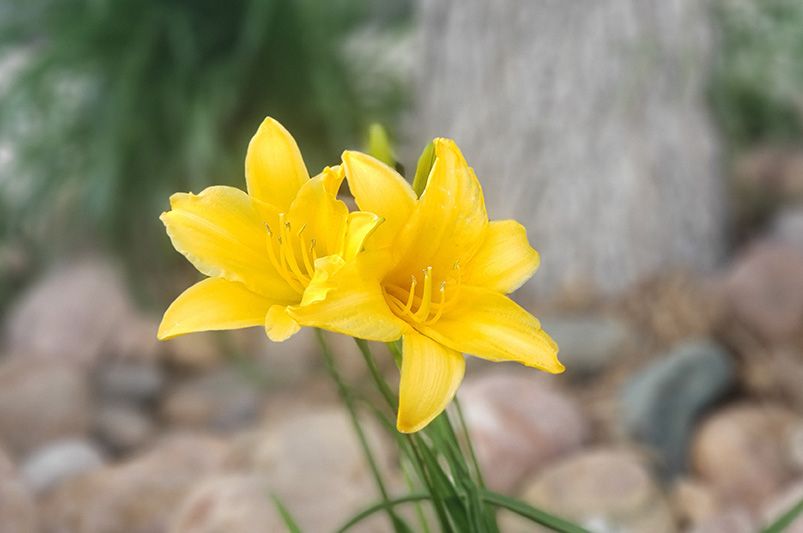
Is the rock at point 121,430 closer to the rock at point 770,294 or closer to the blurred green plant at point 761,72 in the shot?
the rock at point 770,294

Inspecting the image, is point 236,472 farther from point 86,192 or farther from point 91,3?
point 91,3

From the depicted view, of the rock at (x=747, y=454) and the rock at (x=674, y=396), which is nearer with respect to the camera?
the rock at (x=747, y=454)

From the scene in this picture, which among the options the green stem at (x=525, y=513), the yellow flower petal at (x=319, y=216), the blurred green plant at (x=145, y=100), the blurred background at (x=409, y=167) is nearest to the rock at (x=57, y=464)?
the blurred background at (x=409, y=167)

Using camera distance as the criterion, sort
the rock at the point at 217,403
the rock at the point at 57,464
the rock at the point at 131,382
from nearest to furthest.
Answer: the rock at the point at 57,464
the rock at the point at 217,403
the rock at the point at 131,382

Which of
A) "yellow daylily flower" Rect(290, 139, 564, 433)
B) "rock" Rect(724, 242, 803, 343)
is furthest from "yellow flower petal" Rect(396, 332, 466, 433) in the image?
"rock" Rect(724, 242, 803, 343)

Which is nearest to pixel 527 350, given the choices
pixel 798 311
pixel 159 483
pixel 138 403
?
pixel 159 483
